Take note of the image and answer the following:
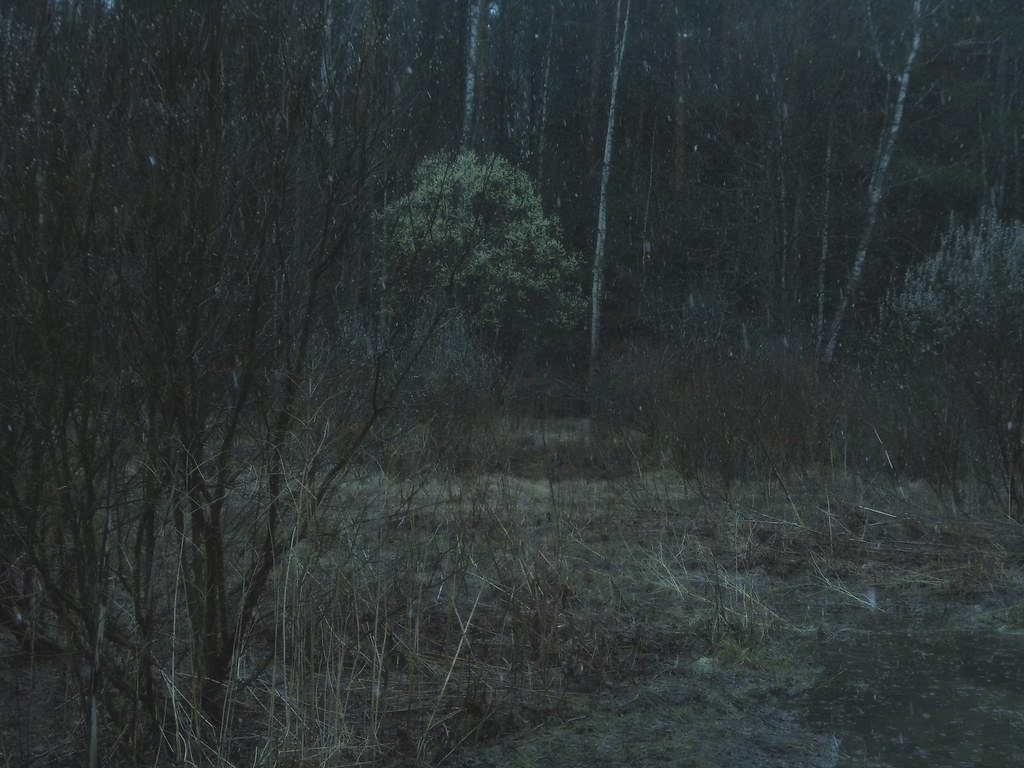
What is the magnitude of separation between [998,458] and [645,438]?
451cm

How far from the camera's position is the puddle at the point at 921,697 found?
13.8 feet

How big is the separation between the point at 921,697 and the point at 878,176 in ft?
64.2

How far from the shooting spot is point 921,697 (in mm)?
4887

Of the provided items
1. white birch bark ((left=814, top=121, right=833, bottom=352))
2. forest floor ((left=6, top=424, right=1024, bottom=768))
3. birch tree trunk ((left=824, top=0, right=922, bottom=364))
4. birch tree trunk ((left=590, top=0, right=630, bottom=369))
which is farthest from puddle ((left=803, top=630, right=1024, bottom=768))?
white birch bark ((left=814, top=121, right=833, bottom=352))

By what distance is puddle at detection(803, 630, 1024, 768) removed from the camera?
4199mm

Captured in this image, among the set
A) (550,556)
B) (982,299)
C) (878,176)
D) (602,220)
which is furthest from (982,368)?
(878,176)

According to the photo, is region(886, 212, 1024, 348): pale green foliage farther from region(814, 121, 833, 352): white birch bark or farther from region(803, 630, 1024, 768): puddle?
region(814, 121, 833, 352): white birch bark

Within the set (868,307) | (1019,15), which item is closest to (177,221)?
(868,307)

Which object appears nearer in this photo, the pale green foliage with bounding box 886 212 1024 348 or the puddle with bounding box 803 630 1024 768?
the puddle with bounding box 803 630 1024 768

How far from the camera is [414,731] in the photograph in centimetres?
412

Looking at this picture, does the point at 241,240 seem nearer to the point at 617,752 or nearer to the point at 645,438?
the point at 617,752

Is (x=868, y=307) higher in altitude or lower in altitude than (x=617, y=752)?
higher

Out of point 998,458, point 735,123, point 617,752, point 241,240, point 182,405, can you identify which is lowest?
point 617,752

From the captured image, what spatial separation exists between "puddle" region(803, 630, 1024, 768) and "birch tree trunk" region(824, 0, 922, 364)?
1679cm
